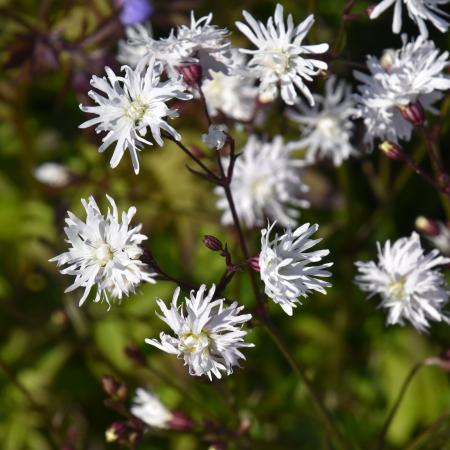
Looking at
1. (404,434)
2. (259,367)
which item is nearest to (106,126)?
(259,367)

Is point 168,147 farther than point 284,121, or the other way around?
point 168,147

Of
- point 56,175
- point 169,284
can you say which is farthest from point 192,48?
point 169,284

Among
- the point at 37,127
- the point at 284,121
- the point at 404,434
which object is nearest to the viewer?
the point at 284,121

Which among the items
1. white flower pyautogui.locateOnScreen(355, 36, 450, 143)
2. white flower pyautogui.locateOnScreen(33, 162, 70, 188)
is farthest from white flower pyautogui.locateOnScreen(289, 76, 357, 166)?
white flower pyautogui.locateOnScreen(33, 162, 70, 188)

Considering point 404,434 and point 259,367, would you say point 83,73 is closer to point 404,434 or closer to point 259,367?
point 259,367

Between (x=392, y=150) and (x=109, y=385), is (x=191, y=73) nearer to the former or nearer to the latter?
(x=392, y=150)

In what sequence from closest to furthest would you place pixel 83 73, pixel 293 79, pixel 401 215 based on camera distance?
pixel 293 79
pixel 83 73
pixel 401 215

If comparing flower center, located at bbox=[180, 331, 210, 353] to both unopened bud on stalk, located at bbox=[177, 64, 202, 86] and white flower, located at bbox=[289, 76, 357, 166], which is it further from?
white flower, located at bbox=[289, 76, 357, 166]
